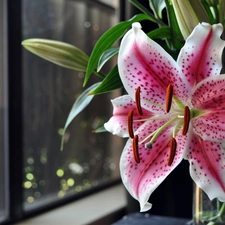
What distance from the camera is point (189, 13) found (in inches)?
25.7

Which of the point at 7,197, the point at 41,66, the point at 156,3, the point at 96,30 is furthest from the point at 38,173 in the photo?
the point at 156,3

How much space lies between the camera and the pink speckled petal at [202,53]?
57 cm

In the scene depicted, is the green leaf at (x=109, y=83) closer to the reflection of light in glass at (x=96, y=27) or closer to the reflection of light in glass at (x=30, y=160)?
the reflection of light in glass at (x=30, y=160)

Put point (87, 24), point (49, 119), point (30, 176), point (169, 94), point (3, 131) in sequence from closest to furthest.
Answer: point (169, 94), point (3, 131), point (30, 176), point (49, 119), point (87, 24)

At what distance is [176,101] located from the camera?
0.65 m

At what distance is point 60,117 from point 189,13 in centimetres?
112

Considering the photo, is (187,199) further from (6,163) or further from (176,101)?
(176,101)

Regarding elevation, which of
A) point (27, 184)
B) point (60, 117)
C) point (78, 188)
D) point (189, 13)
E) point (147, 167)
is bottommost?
point (78, 188)

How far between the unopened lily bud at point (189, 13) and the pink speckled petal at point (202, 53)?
0.08m

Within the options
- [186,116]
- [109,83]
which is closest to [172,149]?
[186,116]

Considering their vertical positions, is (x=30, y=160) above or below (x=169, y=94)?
below

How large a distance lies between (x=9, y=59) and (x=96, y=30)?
61 cm

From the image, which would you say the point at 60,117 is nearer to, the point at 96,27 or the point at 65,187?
the point at 65,187

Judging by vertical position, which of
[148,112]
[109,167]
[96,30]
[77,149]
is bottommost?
[109,167]
